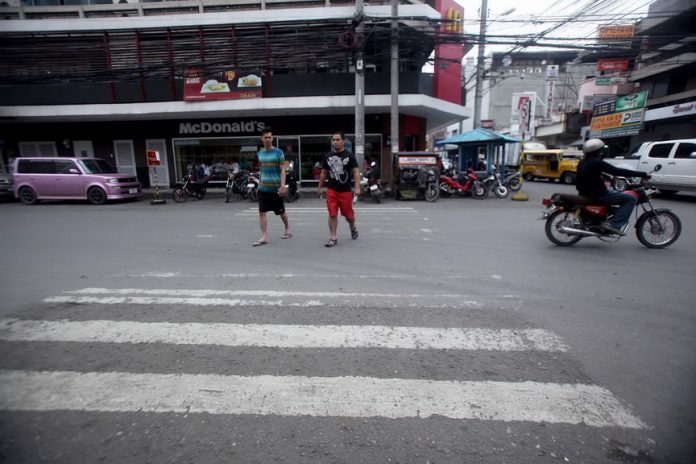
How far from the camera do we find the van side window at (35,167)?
1285cm

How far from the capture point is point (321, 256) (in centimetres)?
566

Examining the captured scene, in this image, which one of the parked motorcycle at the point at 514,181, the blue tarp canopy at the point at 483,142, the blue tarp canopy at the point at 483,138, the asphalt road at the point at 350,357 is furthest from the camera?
the parked motorcycle at the point at 514,181

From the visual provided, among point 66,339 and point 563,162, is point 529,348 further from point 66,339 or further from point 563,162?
point 563,162

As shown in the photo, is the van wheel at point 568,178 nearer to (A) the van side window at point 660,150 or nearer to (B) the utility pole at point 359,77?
(A) the van side window at point 660,150

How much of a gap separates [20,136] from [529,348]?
24.4 meters

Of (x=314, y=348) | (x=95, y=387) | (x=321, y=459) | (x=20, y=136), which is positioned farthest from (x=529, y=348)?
(x=20, y=136)

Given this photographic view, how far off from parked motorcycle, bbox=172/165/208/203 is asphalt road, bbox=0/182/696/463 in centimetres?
827

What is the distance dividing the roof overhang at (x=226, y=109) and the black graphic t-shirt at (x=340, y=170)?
367 inches

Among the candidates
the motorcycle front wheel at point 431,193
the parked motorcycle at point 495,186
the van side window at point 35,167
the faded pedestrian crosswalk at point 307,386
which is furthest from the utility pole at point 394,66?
the van side window at point 35,167

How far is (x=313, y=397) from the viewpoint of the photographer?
2260 mm

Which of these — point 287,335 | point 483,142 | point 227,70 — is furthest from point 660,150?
point 227,70

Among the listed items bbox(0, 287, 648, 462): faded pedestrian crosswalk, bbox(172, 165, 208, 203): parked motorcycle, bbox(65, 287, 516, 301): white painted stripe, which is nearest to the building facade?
bbox(172, 165, 208, 203): parked motorcycle

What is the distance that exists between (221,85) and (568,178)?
19274mm

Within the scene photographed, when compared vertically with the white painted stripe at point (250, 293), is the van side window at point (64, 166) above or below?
above
